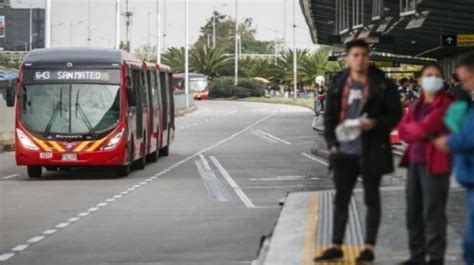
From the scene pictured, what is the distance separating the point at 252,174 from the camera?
28.8 metres

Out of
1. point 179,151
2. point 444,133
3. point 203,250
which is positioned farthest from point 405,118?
point 179,151

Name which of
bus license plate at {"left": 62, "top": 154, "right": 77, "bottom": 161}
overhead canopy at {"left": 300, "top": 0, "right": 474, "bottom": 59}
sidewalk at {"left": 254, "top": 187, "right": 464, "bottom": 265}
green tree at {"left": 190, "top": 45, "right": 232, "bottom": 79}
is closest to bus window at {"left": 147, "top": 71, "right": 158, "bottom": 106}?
overhead canopy at {"left": 300, "top": 0, "right": 474, "bottom": 59}

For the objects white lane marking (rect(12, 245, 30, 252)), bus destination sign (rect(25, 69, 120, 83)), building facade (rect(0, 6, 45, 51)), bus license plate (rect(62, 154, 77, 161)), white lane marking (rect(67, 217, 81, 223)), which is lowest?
white lane marking (rect(67, 217, 81, 223))

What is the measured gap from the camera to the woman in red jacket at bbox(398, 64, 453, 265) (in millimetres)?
9102

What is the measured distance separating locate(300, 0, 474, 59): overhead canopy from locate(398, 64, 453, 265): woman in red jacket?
18.3 meters

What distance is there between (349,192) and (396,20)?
2209 cm

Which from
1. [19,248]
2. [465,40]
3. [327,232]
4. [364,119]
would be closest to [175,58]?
[465,40]

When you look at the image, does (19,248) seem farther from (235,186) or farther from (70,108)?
(70,108)

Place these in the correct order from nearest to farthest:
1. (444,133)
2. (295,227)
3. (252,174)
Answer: (444,133) < (295,227) < (252,174)

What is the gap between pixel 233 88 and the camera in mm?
137500

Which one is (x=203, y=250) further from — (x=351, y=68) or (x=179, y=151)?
(x=179, y=151)

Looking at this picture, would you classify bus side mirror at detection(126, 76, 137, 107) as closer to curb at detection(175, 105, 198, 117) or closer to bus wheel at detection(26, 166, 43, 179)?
bus wheel at detection(26, 166, 43, 179)

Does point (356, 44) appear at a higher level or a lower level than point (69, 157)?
higher

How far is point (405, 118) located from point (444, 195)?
71 centimetres
